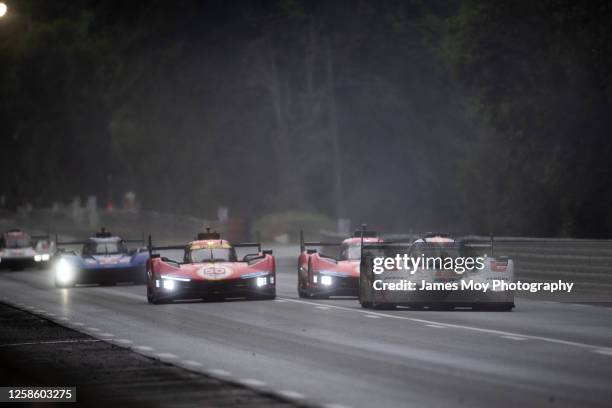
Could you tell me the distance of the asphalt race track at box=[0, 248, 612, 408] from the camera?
41.0ft

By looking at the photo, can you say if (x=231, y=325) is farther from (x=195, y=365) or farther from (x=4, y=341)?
(x=195, y=365)

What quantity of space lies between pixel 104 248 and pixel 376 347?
20590 millimetres

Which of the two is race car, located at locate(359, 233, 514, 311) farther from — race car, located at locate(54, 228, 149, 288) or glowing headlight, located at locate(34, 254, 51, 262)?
glowing headlight, located at locate(34, 254, 51, 262)

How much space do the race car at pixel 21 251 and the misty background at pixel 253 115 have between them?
27.0 meters

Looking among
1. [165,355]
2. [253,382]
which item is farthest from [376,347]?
[253,382]

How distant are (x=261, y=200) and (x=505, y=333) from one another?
72.0 m

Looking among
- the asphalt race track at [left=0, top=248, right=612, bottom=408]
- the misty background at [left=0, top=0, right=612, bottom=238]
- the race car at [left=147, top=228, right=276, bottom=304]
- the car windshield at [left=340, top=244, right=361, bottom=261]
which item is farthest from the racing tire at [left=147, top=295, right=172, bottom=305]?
the misty background at [left=0, top=0, right=612, bottom=238]

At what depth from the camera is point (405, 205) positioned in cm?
8662

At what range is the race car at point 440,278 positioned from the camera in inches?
908

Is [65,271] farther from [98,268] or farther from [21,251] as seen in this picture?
[21,251]

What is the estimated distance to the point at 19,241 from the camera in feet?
162

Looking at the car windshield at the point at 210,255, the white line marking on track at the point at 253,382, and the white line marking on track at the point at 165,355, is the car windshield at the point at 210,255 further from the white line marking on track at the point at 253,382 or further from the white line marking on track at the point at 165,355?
the white line marking on track at the point at 253,382

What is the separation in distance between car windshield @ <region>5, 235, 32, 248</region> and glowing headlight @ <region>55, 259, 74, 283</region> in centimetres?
1442

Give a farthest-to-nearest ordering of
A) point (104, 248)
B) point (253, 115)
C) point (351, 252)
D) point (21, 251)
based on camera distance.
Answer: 1. point (253, 115)
2. point (21, 251)
3. point (104, 248)
4. point (351, 252)
